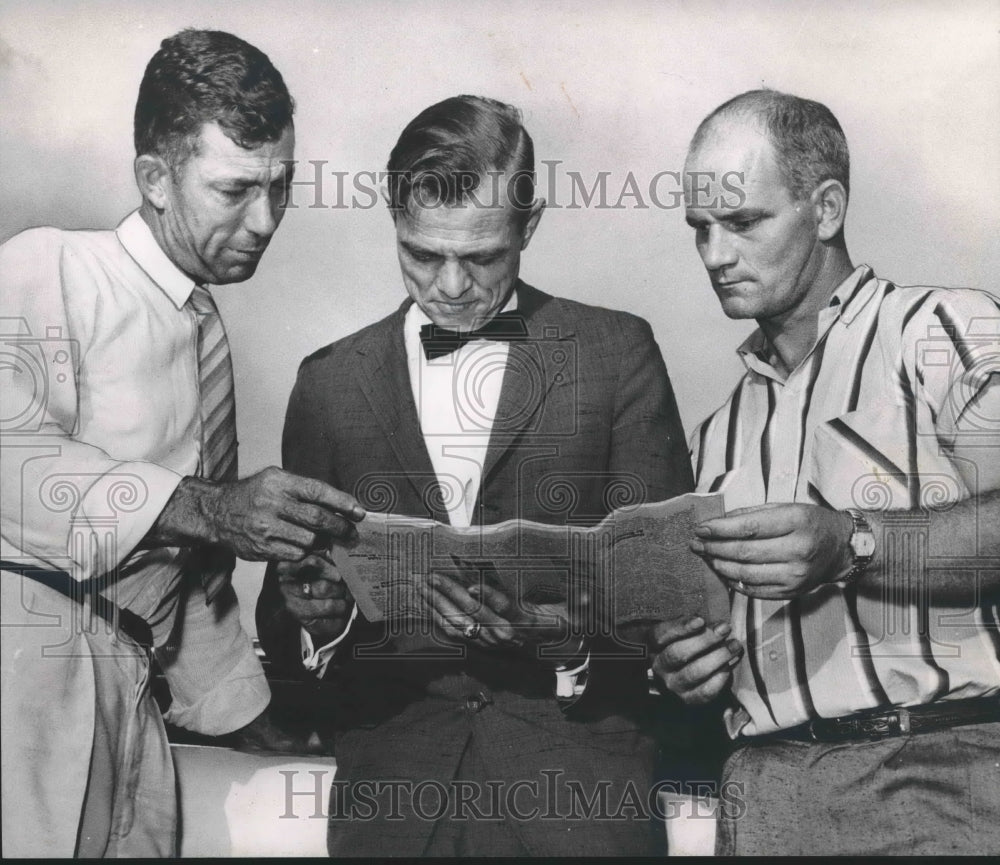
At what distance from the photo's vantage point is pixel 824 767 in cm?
338

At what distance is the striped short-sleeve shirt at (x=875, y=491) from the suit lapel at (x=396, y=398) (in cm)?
83

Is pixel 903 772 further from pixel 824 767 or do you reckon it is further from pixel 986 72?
pixel 986 72

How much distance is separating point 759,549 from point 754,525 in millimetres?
62

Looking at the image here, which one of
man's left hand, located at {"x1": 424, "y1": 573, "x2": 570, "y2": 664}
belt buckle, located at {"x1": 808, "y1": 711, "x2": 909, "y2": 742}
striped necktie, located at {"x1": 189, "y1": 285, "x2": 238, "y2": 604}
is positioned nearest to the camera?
belt buckle, located at {"x1": 808, "y1": 711, "x2": 909, "y2": 742}

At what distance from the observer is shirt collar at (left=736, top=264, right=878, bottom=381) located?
11.5 ft

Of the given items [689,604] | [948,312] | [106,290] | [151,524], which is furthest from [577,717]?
[106,290]

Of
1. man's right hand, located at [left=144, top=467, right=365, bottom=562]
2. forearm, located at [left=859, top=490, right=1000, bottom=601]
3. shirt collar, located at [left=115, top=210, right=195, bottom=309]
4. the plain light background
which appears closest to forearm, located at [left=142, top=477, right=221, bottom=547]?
man's right hand, located at [left=144, top=467, right=365, bottom=562]

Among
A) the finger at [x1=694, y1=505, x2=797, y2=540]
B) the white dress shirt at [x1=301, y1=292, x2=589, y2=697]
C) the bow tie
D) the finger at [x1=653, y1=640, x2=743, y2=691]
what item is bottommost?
the finger at [x1=653, y1=640, x2=743, y2=691]

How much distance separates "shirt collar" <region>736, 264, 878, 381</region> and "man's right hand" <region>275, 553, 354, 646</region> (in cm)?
128

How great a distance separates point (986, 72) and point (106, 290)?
2.56 m

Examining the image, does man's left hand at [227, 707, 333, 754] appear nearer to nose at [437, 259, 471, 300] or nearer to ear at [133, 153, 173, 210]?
nose at [437, 259, 471, 300]

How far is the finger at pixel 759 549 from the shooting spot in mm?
3238

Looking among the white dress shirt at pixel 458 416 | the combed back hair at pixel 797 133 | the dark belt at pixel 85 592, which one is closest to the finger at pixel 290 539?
the white dress shirt at pixel 458 416

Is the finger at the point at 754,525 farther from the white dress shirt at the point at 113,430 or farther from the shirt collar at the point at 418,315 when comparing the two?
the white dress shirt at the point at 113,430
